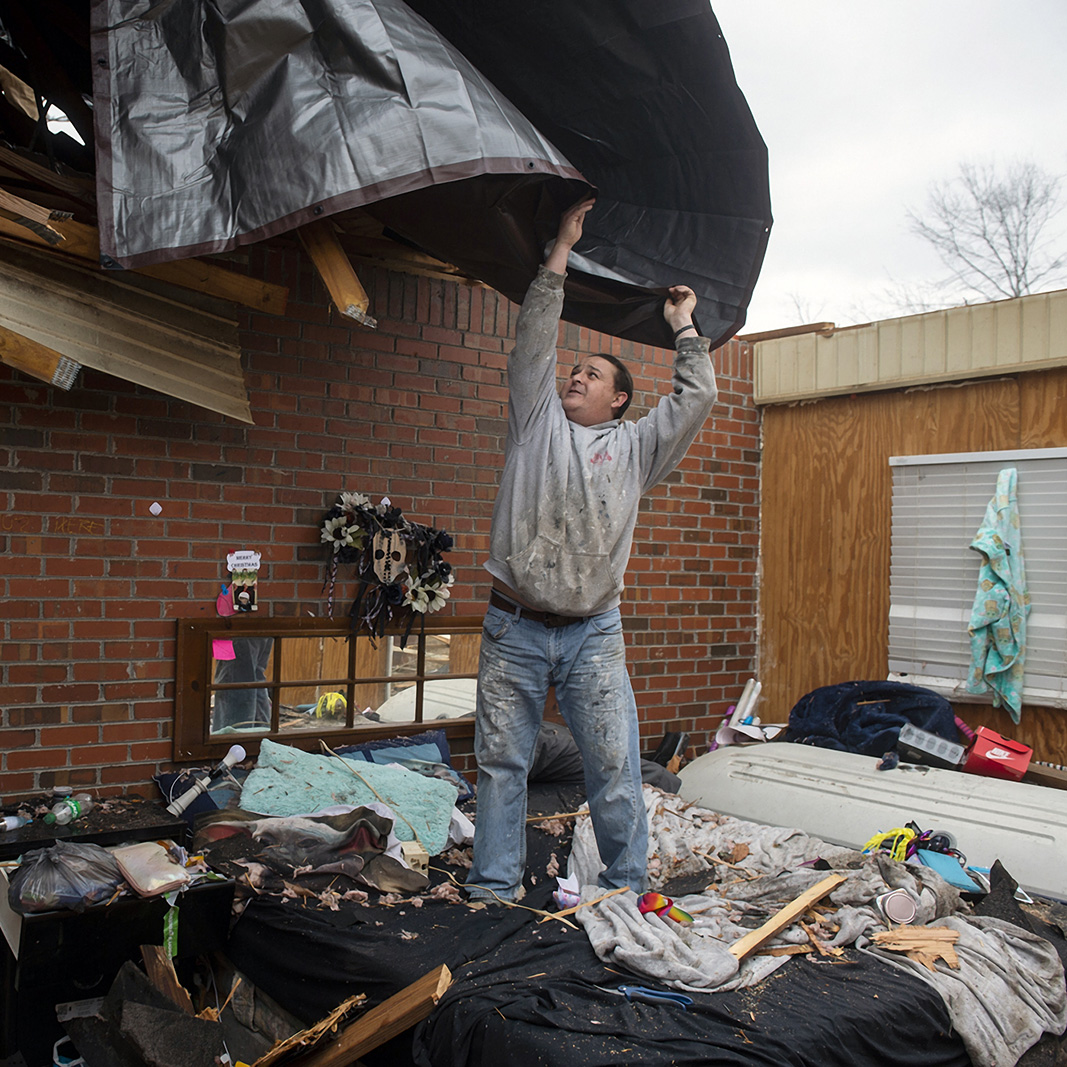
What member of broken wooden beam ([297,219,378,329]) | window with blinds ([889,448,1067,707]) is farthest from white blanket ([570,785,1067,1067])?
broken wooden beam ([297,219,378,329])

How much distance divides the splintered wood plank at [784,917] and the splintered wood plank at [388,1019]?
0.92 m

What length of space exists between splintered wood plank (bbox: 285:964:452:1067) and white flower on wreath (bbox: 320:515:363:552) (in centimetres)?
240

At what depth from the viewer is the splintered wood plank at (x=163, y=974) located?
9.55 ft

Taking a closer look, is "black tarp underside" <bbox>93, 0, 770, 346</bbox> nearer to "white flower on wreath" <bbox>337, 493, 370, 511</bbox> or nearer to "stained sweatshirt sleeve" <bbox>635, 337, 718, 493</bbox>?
"stained sweatshirt sleeve" <bbox>635, 337, 718, 493</bbox>

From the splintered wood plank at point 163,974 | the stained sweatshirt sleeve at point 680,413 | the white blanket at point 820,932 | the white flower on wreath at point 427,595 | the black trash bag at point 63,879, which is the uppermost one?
the stained sweatshirt sleeve at point 680,413

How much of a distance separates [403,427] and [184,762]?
199 centimetres

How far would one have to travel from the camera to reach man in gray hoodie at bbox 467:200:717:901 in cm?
324

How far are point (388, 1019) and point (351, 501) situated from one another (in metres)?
2.66

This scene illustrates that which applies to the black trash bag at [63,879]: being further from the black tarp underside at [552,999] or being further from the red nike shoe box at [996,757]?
the red nike shoe box at [996,757]

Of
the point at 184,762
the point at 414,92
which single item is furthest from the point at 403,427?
the point at 414,92

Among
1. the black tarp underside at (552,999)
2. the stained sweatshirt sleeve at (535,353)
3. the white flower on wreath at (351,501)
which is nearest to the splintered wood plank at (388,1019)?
the black tarp underside at (552,999)

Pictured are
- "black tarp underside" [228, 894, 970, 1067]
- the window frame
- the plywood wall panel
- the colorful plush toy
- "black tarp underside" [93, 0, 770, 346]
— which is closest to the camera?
"black tarp underside" [228, 894, 970, 1067]

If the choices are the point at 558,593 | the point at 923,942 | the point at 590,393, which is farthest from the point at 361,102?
the point at 923,942

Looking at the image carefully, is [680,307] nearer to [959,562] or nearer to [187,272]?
[187,272]
